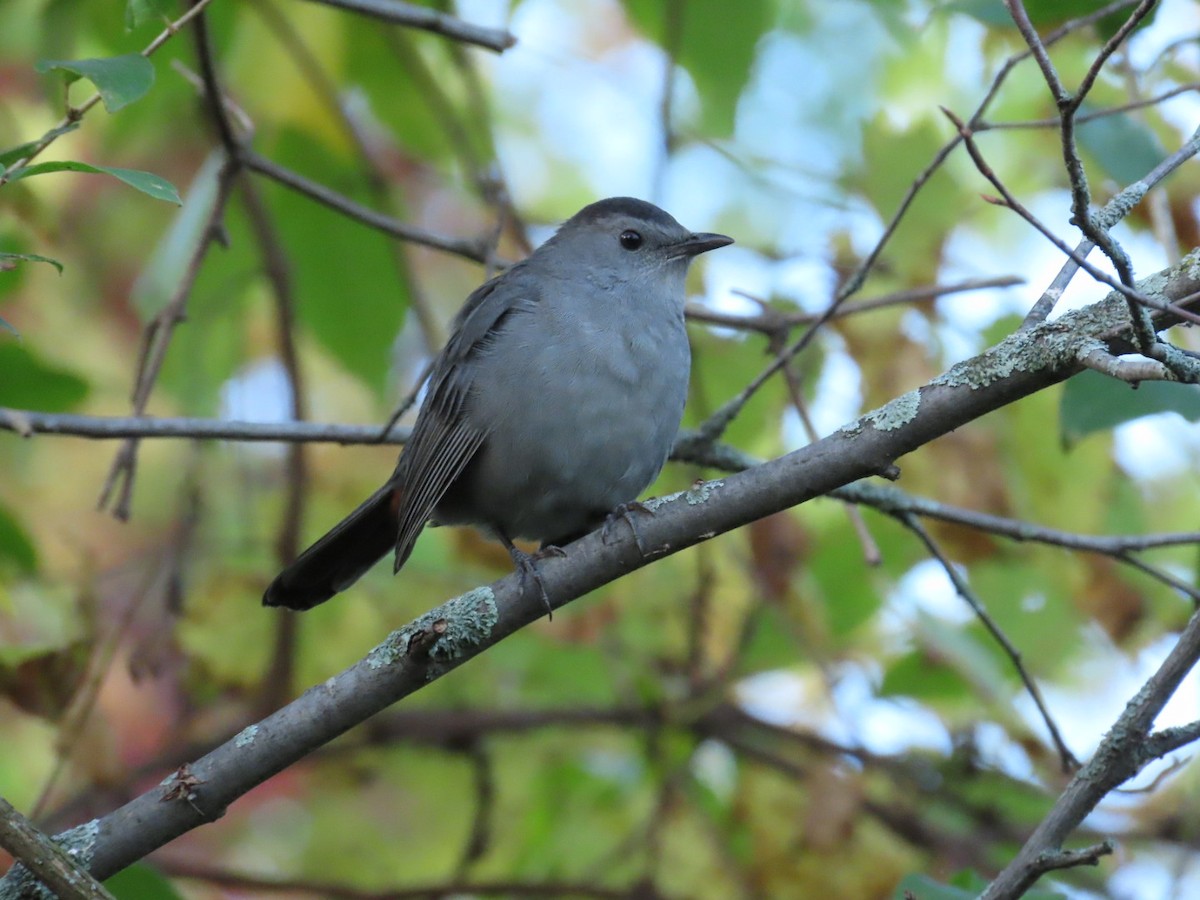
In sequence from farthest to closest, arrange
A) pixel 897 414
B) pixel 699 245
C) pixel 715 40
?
pixel 699 245 → pixel 715 40 → pixel 897 414

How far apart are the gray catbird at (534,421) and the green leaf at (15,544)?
29.4 inches

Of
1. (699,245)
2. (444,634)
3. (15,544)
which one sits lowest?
(444,634)

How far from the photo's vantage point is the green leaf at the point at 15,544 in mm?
3516

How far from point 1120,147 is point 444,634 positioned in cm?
244

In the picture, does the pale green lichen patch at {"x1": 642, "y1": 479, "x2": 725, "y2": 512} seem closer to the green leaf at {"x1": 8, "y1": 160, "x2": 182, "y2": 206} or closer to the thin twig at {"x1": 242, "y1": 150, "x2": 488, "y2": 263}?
the green leaf at {"x1": 8, "y1": 160, "x2": 182, "y2": 206}

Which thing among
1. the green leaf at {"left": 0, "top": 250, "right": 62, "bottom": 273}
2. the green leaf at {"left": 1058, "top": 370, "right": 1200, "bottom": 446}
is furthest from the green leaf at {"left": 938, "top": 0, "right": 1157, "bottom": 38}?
the green leaf at {"left": 0, "top": 250, "right": 62, "bottom": 273}

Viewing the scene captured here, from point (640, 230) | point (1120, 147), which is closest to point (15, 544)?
point (640, 230)

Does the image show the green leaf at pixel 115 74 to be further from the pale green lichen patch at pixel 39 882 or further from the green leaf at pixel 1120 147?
the green leaf at pixel 1120 147

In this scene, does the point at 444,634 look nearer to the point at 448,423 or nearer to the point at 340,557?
the point at 448,423

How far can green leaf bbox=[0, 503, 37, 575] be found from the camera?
352 centimetres

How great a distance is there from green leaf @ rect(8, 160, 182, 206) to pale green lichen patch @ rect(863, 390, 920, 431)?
4.68ft

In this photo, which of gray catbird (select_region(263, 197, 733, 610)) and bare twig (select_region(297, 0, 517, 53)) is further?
gray catbird (select_region(263, 197, 733, 610))

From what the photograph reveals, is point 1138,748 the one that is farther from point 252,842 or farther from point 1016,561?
point 252,842

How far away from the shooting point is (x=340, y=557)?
421 centimetres
